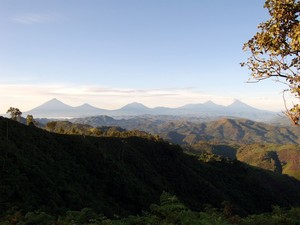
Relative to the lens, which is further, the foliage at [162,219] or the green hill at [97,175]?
the green hill at [97,175]

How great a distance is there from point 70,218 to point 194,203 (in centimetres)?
5672

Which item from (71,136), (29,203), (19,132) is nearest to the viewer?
(29,203)

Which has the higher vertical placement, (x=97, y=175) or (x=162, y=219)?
(x=162, y=219)

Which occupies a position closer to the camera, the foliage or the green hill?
the foliage

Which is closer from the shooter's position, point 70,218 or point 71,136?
point 70,218

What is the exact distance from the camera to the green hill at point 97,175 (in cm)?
3164

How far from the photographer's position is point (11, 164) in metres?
33.4

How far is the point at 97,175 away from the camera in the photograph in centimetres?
5012

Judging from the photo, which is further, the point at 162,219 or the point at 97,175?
the point at 97,175

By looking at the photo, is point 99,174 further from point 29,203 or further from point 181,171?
point 181,171

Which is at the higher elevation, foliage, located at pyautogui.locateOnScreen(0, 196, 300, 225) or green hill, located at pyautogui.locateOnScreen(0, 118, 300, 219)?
foliage, located at pyautogui.locateOnScreen(0, 196, 300, 225)

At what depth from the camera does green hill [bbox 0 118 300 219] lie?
31641 mm

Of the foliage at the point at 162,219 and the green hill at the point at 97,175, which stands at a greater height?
the foliage at the point at 162,219

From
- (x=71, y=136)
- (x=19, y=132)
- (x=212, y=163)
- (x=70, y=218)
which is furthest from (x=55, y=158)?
(x=212, y=163)
